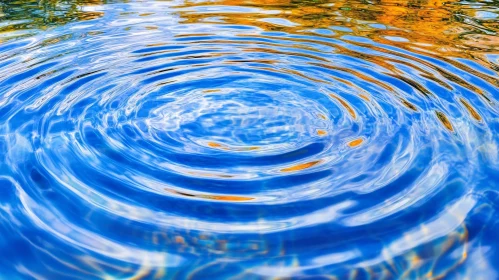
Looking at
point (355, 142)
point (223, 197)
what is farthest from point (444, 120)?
point (223, 197)

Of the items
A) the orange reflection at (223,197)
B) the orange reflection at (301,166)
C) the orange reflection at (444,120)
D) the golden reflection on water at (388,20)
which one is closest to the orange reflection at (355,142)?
the orange reflection at (301,166)

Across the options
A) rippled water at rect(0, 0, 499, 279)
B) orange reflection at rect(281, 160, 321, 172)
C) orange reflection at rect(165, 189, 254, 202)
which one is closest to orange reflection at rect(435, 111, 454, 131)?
rippled water at rect(0, 0, 499, 279)

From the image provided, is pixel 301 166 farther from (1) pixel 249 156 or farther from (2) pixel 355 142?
(2) pixel 355 142

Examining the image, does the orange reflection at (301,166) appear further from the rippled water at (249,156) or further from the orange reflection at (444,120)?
the orange reflection at (444,120)

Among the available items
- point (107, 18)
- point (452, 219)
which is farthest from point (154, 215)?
point (107, 18)

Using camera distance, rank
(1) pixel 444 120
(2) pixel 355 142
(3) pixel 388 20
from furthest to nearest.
A: (3) pixel 388 20 < (1) pixel 444 120 < (2) pixel 355 142

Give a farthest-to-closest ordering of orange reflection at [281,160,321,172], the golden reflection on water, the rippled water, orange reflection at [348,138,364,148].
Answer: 1. the golden reflection on water
2. orange reflection at [348,138,364,148]
3. orange reflection at [281,160,321,172]
4. the rippled water

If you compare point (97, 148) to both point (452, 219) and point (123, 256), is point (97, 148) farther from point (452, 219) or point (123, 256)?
point (452, 219)

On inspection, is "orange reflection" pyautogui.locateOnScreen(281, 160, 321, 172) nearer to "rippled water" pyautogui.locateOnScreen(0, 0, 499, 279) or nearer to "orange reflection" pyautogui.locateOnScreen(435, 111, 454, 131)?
"rippled water" pyautogui.locateOnScreen(0, 0, 499, 279)
